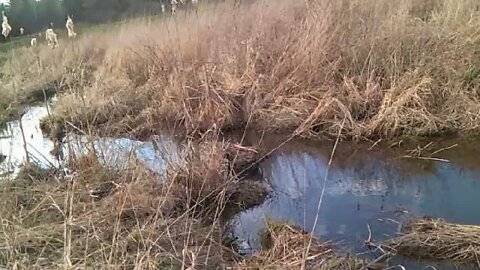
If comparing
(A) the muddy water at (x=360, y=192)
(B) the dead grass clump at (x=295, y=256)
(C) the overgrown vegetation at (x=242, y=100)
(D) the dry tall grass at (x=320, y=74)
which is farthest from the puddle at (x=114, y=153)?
(B) the dead grass clump at (x=295, y=256)

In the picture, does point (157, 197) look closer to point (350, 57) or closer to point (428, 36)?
point (350, 57)

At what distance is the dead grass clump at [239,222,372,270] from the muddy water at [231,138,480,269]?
0.15 m

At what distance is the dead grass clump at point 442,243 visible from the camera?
11.4ft

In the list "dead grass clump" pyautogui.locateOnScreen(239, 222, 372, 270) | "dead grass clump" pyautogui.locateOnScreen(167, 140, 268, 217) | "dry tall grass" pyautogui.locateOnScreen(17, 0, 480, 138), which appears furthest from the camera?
"dry tall grass" pyautogui.locateOnScreen(17, 0, 480, 138)

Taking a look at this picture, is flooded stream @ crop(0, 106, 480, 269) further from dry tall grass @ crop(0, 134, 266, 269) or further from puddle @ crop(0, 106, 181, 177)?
dry tall grass @ crop(0, 134, 266, 269)

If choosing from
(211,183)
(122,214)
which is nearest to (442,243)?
(211,183)

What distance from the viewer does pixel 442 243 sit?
141 inches

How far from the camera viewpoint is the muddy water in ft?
13.2

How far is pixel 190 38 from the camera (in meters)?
7.70

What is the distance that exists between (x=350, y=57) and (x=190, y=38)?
7.31 feet

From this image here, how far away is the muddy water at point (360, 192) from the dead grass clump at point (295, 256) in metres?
0.15

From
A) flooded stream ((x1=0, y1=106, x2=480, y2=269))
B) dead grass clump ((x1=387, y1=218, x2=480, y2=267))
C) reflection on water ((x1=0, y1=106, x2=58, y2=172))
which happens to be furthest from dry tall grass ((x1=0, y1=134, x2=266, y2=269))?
dead grass clump ((x1=387, y1=218, x2=480, y2=267))

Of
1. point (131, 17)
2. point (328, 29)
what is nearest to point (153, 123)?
point (328, 29)

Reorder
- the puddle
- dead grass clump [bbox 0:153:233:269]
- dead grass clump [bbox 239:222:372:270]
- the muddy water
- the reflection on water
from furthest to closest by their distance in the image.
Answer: the reflection on water < the puddle < the muddy water < dead grass clump [bbox 239:222:372:270] < dead grass clump [bbox 0:153:233:269]
